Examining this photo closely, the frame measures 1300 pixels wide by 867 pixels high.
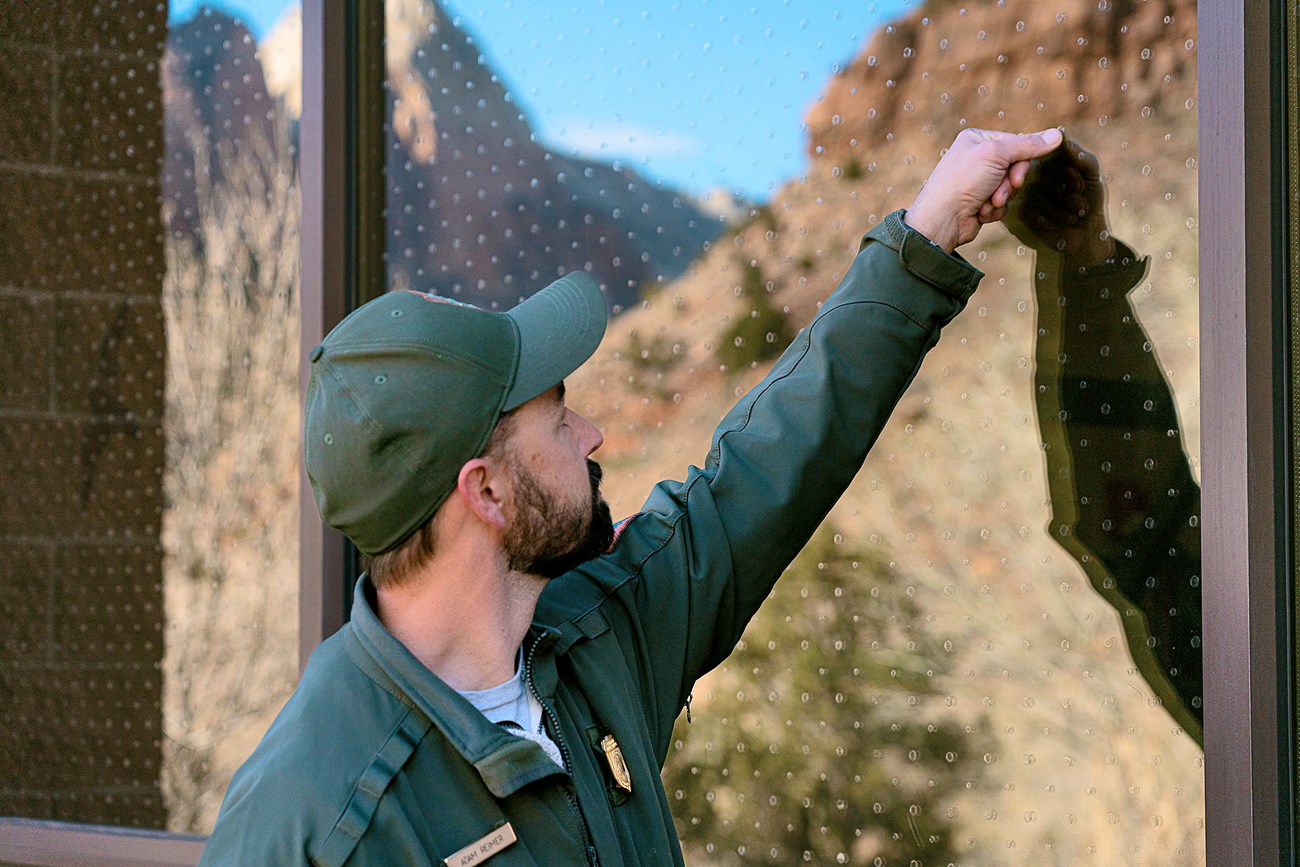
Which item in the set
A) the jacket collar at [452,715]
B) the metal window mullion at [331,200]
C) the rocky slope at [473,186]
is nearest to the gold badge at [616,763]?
the jacket collar at [452,715]

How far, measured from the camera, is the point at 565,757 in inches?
57.1

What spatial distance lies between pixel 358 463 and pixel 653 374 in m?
1.24

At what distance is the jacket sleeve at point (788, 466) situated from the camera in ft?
5.66

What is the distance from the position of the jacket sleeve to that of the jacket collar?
38 centimetres

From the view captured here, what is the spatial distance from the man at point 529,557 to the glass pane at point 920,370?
13.5 inches

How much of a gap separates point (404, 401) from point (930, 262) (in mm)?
720

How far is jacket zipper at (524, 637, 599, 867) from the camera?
4.57 feet

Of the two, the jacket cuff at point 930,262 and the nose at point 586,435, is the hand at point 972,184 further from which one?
the nose at point 586,435

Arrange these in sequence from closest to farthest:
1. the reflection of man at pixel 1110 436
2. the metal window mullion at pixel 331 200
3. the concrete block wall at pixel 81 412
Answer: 1. the reflection of man at pixel 1110 436
2. the metal window mullion at pixel 331 200
3. the concrete block wall at pixel 81 412

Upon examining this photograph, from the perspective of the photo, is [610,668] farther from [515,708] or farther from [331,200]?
[331,200]

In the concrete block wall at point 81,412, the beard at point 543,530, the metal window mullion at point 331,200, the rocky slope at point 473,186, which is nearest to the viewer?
the beard at point 543,530

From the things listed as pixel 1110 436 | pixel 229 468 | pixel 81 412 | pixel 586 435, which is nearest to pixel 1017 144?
pixel 1110 436

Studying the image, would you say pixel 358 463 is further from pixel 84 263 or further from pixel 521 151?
pixel 84 263

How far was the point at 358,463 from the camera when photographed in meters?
1.43
